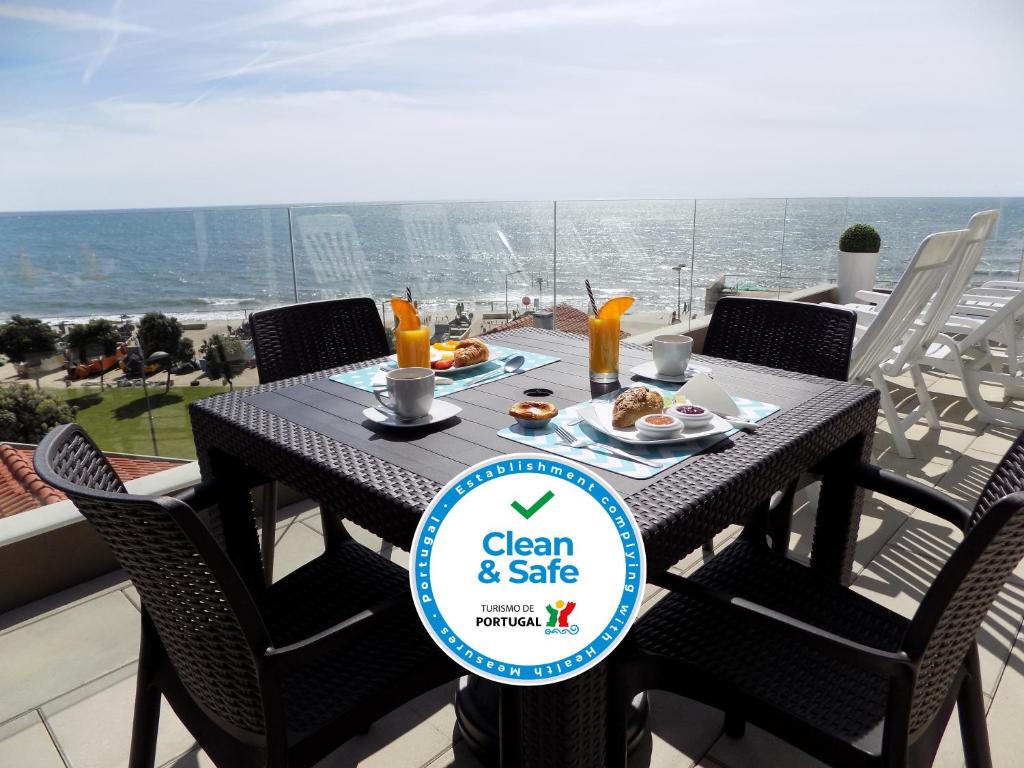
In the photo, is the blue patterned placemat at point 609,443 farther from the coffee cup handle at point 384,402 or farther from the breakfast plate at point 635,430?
the coffee cup handle at point 384,402

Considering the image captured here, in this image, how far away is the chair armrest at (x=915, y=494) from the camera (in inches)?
47.8

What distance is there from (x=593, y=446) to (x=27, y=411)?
27.0ft

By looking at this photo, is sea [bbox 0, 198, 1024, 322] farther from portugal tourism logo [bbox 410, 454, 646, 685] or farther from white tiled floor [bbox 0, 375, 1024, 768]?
portugal tourism logo [bbox 410, 454, 646, 685]

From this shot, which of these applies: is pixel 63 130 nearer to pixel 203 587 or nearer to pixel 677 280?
pixel 677 280

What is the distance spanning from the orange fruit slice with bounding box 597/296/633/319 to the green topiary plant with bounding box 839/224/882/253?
17.0 feet

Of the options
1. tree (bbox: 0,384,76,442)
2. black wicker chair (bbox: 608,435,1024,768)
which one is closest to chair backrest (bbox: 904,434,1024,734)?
black wicker chair (bbox: 608,435,1024,768)

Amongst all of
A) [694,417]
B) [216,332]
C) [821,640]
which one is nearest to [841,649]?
[821,640]

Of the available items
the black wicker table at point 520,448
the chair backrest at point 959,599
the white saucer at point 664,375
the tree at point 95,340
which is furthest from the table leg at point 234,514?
the tree at point 95,340

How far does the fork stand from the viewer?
114 centimetres

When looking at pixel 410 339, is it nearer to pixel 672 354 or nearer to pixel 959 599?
pixel 672 354

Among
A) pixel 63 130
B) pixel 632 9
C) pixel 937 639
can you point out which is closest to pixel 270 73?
pixel 63 130

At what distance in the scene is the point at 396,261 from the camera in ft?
12.1

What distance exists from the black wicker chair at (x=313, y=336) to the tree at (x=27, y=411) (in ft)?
19.8

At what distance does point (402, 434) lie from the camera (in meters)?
1.31
